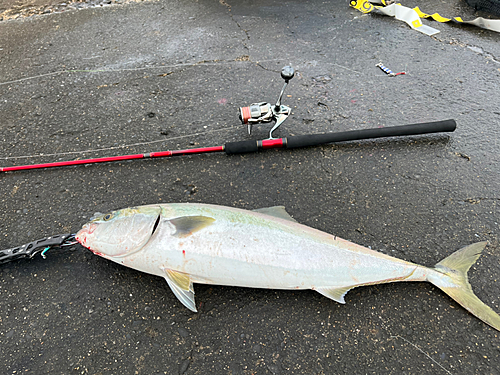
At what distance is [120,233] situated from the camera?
186 cm

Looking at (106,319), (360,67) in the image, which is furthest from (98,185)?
(360,67)

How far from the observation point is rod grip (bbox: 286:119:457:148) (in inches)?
103

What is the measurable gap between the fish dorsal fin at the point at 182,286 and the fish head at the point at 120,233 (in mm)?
269

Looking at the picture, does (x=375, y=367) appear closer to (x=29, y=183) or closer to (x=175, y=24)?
(x=29, y=183)

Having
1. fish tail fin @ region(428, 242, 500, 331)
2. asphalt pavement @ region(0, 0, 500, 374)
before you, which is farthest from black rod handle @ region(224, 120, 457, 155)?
fish tail fin @ region(428, 242, 500, 331)

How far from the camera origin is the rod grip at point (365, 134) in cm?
262

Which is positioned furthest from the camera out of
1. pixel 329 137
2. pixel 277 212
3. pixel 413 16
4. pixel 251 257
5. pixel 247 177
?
pixel 413 16

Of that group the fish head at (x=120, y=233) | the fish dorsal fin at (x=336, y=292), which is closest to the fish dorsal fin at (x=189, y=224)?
the fish head at (x=120, y=233)

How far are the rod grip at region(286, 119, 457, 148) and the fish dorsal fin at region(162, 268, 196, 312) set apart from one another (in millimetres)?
1479

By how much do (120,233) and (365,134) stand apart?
219cm

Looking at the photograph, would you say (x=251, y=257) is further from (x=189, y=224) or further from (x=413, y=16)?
(x=413, y=16)

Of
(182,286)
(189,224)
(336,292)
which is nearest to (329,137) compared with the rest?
(336,292)

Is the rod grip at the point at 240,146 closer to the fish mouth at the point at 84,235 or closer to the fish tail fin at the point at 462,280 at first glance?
the fish mouth at the point at 84,235

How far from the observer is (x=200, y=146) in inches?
110
